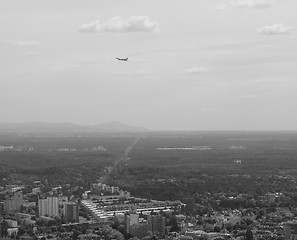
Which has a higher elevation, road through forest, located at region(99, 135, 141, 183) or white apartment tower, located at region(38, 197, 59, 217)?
road through forest, located at region(99, 135, 141, 183)

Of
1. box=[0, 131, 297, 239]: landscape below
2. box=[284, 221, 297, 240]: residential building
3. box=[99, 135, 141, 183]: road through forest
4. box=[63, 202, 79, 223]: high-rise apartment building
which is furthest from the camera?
box=[99, 135, 141, 183]: road through forest

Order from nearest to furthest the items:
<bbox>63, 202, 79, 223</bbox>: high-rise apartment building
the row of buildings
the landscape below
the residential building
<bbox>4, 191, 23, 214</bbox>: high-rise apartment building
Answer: the residential building, <bbox>63, 202, 79, 223</bbox>: high-rise apartment building, the row of buildings, <bbox>4, 191, 23, 214</bbox>: high-rise apartment building, the landscape below

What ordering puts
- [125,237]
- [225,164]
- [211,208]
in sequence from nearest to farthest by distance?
[125,237] → [211,208] → [225,164]

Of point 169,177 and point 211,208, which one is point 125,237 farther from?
point 169,177

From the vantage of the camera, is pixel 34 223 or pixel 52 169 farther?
pixel 52 169

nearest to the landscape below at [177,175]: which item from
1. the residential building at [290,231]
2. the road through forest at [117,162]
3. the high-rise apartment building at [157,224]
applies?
the road through forest at [117,162]

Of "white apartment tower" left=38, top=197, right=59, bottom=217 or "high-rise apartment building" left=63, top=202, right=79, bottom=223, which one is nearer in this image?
"high-rise apartment building" left=63, top=202, right=79, bottom=223

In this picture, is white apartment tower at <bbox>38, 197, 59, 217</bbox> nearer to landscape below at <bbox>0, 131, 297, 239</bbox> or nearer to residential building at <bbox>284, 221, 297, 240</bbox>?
landscape below at <bbox>0, 131, 297, 239</bbox>

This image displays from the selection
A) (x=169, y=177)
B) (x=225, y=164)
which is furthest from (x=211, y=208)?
(x=225, y=164)

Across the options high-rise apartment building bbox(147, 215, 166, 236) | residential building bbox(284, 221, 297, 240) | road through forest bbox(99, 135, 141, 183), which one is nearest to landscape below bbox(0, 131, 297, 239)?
road through forest bbox(99, 135, 141, 183)

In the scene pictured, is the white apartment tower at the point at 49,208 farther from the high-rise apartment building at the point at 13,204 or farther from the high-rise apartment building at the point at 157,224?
the high-rise apartment building at the point at 157,224

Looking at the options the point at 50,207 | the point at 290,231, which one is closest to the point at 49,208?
the point at 50,207
